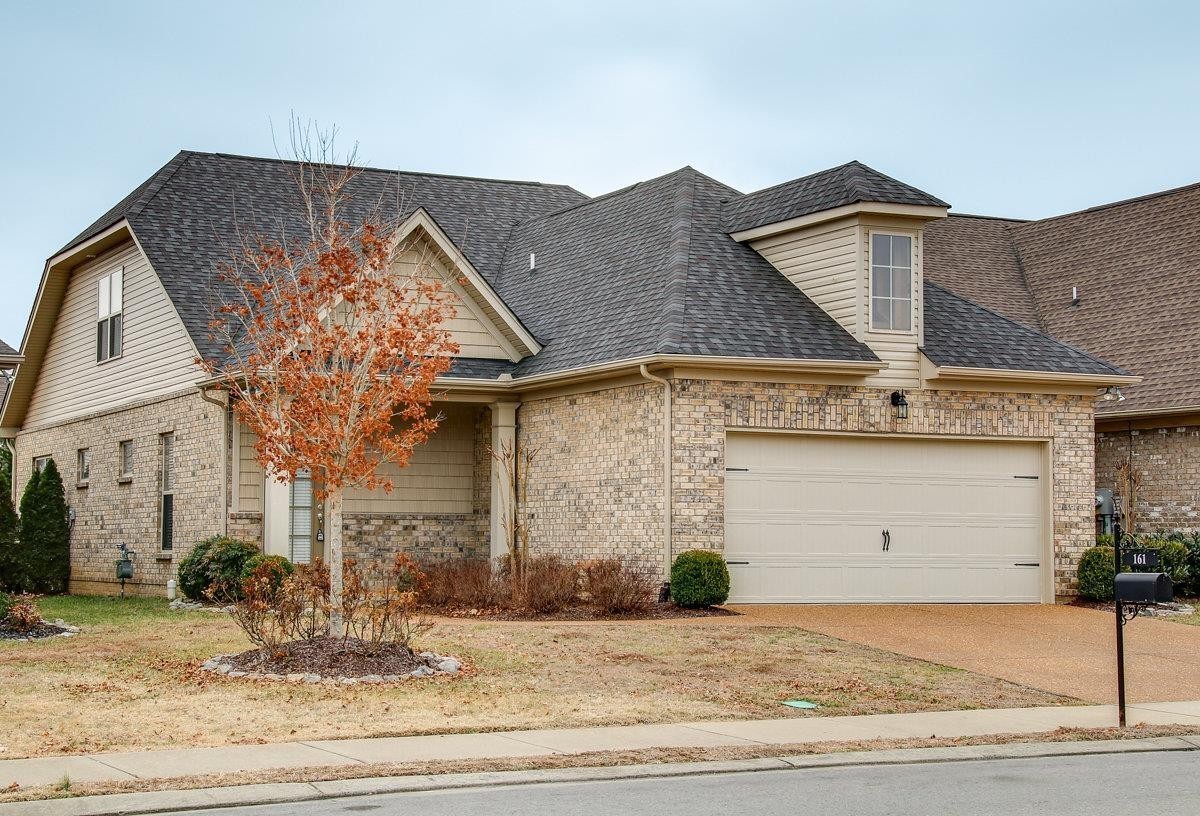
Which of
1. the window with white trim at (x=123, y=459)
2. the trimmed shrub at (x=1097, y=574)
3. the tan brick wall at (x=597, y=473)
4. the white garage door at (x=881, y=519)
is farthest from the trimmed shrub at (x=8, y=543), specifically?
the trimmed shrub at (x=1097, y=574)

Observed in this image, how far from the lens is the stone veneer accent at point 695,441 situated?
2073cm

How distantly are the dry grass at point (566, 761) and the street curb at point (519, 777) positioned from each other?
0.35 ft

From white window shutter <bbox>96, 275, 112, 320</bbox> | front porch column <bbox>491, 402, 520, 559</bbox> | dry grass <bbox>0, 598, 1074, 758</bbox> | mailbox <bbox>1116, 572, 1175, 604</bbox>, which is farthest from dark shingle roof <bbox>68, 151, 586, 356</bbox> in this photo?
mailbox <bbox>1116, 572, 1175, 604</bbox>

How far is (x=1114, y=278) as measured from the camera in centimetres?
3038

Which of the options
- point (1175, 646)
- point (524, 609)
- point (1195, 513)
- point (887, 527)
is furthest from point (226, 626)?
point (1195, 513)

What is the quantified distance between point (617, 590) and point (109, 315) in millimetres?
13798

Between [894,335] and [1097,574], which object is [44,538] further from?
[1097,574]

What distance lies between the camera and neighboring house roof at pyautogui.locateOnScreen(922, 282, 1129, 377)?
2238 cm

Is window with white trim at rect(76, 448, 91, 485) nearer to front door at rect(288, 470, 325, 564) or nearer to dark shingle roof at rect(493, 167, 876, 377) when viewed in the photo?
front door at rect(288, 470, 325, 564)

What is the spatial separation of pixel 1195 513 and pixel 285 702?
18.0 meters

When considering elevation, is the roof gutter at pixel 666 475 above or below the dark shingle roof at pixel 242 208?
below

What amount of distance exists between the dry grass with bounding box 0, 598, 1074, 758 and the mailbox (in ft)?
6.36

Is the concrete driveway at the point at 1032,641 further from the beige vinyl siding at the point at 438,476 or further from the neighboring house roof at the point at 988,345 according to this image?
the beige vinyl siding at the point at 438,476

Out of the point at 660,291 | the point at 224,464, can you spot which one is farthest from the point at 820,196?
the point at 224,464
